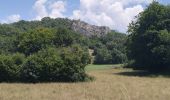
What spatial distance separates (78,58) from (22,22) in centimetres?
15269

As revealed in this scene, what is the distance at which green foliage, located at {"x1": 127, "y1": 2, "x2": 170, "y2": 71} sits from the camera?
59.6m

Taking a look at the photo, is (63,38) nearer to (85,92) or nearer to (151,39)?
(151,39)

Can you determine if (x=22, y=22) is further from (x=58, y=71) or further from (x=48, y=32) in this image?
(x=58, y=71)

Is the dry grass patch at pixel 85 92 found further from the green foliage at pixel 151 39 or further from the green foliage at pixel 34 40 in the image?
the green foliage at pixel 34 40

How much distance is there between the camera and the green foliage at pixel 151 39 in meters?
59.6

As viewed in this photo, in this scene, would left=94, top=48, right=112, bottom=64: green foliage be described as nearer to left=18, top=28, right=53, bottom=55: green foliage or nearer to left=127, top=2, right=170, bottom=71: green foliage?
left=18, top=28, right=53, bottom=55: green foliage

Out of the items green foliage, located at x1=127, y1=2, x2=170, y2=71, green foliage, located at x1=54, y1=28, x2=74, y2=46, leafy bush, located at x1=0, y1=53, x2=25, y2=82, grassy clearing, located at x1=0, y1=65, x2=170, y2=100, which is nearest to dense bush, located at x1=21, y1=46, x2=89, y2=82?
leafy bush, located at x1=0, y1=53, x2=25, y2=82

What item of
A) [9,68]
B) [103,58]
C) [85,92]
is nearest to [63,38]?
[103,58]

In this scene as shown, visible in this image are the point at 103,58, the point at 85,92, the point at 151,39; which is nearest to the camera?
the point at 85,92

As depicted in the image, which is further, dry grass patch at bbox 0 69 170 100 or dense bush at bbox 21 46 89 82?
dense bush at bbox 21 46 89 82

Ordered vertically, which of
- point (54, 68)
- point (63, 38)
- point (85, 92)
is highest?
point (63, 38)

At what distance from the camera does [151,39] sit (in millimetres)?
62031

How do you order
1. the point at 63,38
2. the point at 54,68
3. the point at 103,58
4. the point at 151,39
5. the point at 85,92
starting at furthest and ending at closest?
the point at 103,58 → the point at 63,38 → the point at 151,39 → the point at 54,68 → the point at 85,92

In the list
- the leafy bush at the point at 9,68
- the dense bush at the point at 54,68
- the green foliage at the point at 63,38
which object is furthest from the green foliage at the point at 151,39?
the green foliage at the point at 63,38
